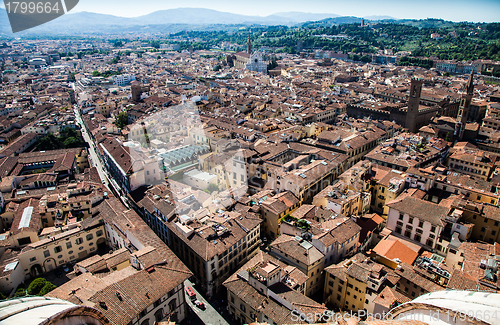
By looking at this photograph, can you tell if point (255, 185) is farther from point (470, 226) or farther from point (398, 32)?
point (398, 32)

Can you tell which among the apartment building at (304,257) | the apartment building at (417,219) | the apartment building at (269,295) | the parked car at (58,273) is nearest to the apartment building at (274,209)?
the apartment building at (304,257)

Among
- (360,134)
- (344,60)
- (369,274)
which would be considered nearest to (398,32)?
(344,60)

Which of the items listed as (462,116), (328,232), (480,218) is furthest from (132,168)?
(462,116)

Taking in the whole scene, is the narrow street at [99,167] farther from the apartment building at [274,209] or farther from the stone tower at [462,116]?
the stone tower at [462,116]

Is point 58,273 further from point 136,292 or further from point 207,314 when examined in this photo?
point 207,314

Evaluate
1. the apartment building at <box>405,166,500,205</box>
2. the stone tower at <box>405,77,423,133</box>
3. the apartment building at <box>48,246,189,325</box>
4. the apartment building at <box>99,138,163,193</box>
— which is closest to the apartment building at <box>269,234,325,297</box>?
the apartment building at <box>48,246,189,325</box>

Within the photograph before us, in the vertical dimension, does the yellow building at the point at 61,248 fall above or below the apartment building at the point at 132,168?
below

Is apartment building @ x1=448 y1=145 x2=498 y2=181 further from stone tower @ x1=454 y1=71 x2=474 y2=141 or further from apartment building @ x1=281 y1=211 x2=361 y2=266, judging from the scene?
apartment building @ x1=281 y1=211 x2=361 y2=266

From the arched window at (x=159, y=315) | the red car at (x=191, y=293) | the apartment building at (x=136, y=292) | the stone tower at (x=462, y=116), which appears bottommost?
the red car at (x=191, y=293)
